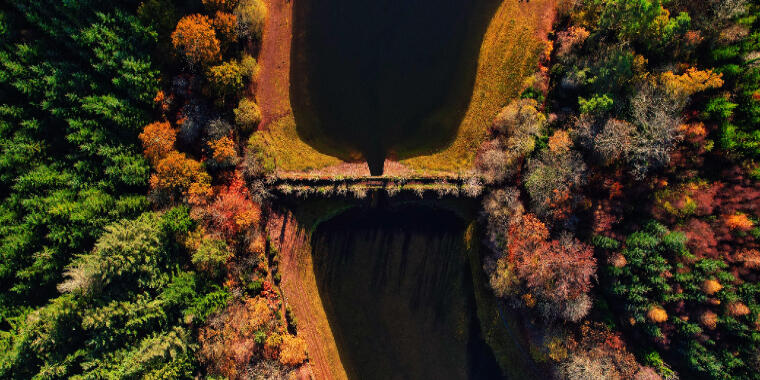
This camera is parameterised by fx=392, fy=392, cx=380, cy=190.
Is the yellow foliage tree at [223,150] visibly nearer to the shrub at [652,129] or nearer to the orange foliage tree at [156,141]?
the orange foliage tree at [156,141]

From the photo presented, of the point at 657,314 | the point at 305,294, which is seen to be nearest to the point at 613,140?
the point at 657,314

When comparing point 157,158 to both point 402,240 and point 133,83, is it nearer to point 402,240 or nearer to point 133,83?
point 133,83

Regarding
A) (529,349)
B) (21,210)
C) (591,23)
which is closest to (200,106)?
(21,210)

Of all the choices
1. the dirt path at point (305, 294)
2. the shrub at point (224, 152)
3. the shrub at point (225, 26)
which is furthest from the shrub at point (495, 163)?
the shrub at point (225, 26)

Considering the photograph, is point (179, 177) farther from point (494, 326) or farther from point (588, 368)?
point (588, 368)

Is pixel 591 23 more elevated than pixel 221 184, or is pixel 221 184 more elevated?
pixel 591 23

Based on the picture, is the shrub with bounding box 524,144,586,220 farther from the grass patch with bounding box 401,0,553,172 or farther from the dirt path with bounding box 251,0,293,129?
the dirt path with bounding box 251,0,293,129
